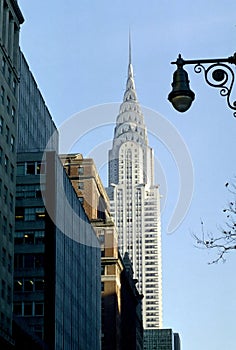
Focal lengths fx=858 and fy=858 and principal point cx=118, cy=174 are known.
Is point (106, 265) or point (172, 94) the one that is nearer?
point (172, 94)

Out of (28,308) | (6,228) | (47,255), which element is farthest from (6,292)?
(47,255)

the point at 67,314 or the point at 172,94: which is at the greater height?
the point at 67,314

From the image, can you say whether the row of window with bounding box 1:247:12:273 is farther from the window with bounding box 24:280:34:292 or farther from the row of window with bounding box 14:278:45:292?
the window with bounding box 24:280:34:292

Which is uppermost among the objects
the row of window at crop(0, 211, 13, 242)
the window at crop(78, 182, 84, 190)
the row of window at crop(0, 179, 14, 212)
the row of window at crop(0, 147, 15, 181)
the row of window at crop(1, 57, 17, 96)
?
the window at crop(78, 182, 84, 190)

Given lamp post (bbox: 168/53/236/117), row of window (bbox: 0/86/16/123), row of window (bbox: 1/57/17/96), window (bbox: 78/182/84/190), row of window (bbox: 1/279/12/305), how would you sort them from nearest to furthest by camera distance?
1. lamp post (bbox: 168/53/236/117)
2. row of window (bbox: 1/279/12/305)
3. row of window (bbox: 0/86/16/123)
4. row of window (bbox: 1/57/17/96)
5. window (bbox: 78/182/84/190)

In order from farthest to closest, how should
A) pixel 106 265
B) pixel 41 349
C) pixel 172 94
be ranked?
pixel 106 265 → pixel 41 349 → pixel 172 94

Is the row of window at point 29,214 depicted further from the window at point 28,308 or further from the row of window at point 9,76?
the row of window at point 9,76

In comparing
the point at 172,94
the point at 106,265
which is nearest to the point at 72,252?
the point at 106,265

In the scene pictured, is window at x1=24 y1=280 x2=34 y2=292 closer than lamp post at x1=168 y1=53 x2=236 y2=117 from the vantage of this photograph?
No

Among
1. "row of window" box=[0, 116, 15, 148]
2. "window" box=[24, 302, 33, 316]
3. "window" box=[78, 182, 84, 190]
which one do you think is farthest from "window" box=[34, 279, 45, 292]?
"window" box=[78, 182, 84, 190]

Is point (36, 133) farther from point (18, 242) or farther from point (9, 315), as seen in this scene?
point (9, 315)

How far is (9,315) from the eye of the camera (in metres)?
79.1

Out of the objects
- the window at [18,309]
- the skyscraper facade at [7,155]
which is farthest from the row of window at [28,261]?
the skyscraper facade at [7,155]

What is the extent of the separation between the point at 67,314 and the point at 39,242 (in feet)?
41.1
